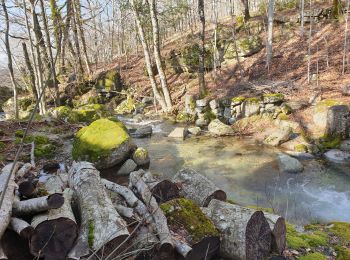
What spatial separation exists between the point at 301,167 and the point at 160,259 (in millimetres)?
7526

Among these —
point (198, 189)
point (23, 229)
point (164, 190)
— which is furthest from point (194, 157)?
point (23, 229)

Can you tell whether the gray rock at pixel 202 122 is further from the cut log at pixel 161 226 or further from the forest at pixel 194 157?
the cut log at pixel 161 226

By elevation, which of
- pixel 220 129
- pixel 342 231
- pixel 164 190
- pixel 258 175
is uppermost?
pixel 164 190

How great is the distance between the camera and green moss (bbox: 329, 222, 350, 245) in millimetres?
5453

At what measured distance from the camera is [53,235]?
337 centimetres

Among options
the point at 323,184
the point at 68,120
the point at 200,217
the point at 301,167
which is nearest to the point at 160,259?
the point at 200,217

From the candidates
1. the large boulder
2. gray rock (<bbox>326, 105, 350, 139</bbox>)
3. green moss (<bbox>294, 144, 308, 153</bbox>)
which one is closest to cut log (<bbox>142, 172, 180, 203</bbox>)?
the large boulder

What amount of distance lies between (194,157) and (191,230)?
24.5ft

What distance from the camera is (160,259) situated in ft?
12.1

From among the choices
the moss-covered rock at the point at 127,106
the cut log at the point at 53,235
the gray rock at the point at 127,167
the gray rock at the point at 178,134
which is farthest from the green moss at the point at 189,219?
the moss-covered rock at the point at 127,106

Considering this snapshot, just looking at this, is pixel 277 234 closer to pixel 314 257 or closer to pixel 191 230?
pixel 314 257

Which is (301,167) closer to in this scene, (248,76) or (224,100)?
(224,100)

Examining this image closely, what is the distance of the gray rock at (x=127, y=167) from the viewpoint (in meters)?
9.88

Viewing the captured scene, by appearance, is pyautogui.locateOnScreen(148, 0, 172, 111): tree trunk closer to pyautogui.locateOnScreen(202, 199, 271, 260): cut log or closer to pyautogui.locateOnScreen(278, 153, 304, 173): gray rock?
pyautogui.locateOnScreen(278, 153, 304, 173): gray rock
